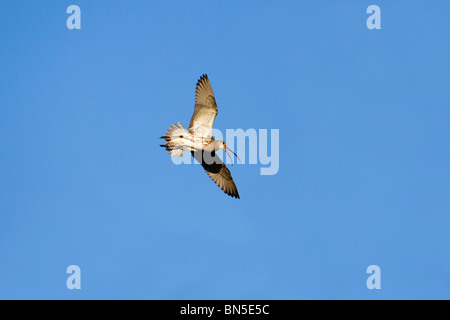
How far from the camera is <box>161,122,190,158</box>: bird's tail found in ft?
44.7

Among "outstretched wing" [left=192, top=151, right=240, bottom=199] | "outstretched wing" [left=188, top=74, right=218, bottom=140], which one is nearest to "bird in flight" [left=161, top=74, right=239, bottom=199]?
"outstretched wing" [left=188, top=74, right=218, bottom=140]

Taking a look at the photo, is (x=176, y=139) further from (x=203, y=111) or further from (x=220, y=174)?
(x=220, y=174)

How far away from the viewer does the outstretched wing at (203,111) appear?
44.8ft

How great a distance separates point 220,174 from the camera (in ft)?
48.8

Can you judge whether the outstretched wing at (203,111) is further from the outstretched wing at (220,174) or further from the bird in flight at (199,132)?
the outstretched wing at (220,174)

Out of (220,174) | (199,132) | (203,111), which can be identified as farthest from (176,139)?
(220,174)

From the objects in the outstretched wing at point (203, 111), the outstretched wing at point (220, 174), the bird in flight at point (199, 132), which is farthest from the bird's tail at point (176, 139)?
the outstretched wing at point (220, 174)

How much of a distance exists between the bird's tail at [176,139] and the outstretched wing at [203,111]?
0.25 meters

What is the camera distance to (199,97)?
13.8 m

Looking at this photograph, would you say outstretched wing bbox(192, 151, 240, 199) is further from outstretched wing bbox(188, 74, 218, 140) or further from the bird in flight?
outstretched wing bbox(188, 74, 218, 140)
